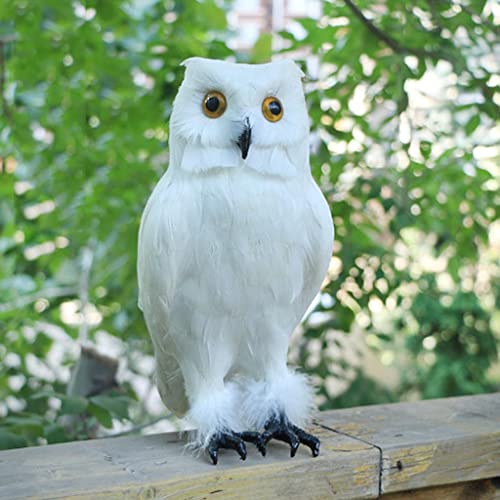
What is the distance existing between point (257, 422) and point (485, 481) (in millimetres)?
357

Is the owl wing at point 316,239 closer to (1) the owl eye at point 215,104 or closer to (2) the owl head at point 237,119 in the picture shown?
(2) the owl head at point 237,119

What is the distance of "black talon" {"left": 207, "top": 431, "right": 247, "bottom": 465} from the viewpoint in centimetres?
94

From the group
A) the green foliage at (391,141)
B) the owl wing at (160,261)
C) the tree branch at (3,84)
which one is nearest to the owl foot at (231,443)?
the owl wing at (160,261)

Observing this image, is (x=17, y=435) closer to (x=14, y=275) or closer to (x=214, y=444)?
(x=214, y=444)

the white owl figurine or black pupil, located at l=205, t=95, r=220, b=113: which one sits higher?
black pupil, located at l=205, t=95, r=220, b=113

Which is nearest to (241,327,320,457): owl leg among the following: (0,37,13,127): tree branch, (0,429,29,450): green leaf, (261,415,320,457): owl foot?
(261,415,320,457): owl foot

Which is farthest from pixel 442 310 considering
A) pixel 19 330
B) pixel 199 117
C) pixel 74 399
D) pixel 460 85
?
pixel 199 117

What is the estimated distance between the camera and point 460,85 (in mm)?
1463

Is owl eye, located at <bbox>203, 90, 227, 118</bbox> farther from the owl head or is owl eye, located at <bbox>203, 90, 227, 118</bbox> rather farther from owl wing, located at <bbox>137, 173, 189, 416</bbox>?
owl wing, located at <bbox>137, 173, 189, 416</bbox>

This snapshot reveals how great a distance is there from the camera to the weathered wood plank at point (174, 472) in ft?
2.76

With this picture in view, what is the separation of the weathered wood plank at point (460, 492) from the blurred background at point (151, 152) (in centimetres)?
50

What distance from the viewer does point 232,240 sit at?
0.93 metres

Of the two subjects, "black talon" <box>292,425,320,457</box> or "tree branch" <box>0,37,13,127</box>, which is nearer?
"black talon" <box>292,425,320,457</box>

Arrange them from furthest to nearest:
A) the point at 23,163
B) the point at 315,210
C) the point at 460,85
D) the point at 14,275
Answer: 1. the point at 14,275
2. the point at 23,163
3. the point at 460,85
4. the point at 315,210
